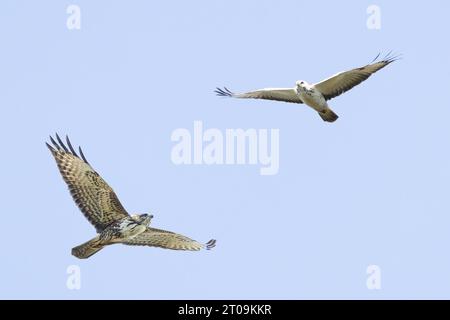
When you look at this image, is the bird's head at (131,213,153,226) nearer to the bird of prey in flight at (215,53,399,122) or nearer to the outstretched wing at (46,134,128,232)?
the outstretched wing at (46,134,128,232)

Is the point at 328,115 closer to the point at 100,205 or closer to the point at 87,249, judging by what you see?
the point at 100,205

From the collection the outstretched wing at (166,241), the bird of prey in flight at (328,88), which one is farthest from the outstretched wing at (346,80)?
the outstretched wing at (166,241)

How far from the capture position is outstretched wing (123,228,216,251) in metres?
18.0

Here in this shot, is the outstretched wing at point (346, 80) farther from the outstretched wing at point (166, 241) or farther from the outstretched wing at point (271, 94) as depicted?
the outstretched wing at point (166, 241)

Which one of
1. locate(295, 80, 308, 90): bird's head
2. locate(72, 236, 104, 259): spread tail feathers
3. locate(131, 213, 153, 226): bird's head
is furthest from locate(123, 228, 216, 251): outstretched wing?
locate(295, 80, 308, 90): bird's head

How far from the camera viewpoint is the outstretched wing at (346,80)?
68.5 feet

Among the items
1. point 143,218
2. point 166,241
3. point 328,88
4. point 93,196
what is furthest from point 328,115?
point 93,196

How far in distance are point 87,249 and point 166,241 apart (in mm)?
1653

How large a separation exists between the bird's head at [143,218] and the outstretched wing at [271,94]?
4618 mm

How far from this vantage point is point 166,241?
18.3 metres
